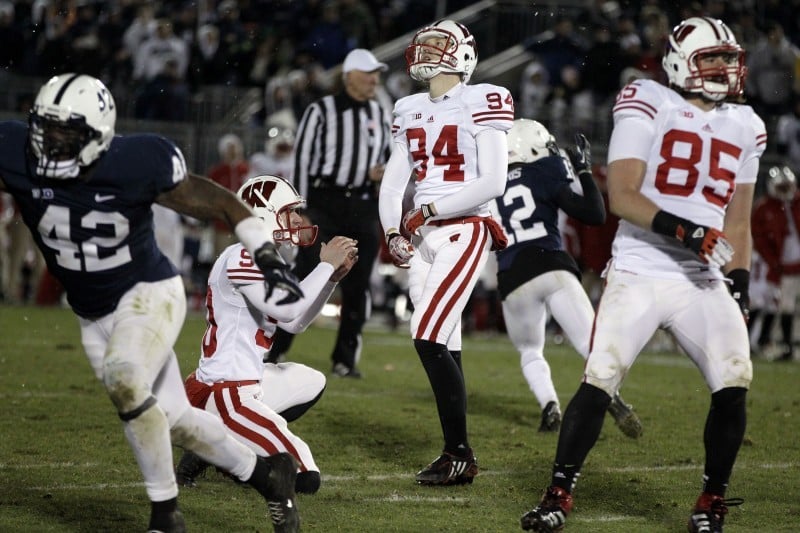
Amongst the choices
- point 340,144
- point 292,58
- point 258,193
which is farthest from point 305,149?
point 292,58

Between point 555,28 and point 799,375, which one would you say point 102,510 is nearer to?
Result: point 799,375

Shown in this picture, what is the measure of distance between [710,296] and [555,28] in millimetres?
11639

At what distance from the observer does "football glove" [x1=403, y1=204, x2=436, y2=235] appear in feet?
15.8

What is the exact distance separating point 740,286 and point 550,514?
1030 mm

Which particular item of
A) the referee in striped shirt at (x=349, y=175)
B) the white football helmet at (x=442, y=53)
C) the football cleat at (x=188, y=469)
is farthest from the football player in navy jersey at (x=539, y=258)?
the football cleat at (x=188, y=469)

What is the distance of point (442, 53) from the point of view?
4.93m

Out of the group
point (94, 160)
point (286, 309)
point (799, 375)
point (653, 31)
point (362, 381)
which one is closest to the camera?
point (94, 160)

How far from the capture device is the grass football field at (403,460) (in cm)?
415

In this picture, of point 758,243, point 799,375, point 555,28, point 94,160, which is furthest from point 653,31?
point 94,160

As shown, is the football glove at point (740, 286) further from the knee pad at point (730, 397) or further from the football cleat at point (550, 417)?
the football cleat at point (550, 417)

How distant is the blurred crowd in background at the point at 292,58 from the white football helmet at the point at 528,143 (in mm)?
5971

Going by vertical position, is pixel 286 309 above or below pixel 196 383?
above

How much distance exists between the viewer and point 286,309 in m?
4.20

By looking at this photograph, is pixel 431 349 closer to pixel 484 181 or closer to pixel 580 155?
pixel 484 181
